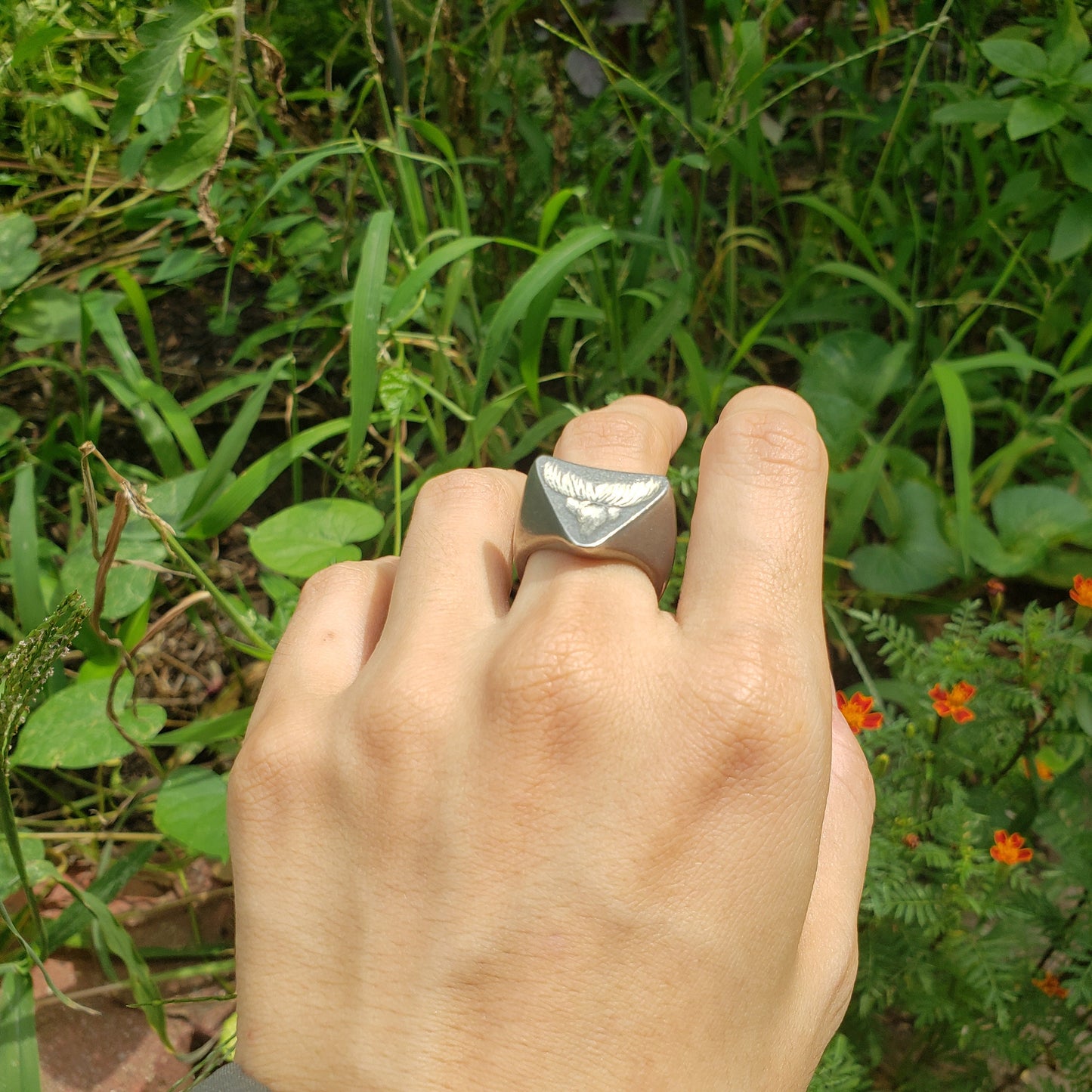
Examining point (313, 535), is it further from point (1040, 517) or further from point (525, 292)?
point (1040, 517)

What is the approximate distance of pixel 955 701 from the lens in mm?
1396

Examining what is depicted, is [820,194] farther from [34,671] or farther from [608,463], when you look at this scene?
[34,671]

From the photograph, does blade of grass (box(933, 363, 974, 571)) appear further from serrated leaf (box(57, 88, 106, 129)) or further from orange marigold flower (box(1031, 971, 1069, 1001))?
serrated leaf (box(57, 88, 106, 129))

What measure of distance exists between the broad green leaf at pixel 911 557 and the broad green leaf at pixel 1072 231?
0.51m

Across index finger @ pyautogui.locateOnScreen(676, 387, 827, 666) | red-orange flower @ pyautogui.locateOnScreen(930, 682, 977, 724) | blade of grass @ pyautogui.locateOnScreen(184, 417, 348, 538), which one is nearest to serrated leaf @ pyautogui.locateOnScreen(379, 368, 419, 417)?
blade of grass @ pyautogui.locateOnScreen(184, 417, 348, 538)

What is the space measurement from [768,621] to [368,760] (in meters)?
0.48

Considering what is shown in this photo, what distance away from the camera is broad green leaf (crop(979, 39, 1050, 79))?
1.76 metres

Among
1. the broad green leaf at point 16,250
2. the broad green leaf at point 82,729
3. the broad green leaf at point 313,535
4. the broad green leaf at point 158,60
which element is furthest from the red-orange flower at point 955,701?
the broad green leaf at point 16,250

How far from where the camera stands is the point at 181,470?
80.4 inches

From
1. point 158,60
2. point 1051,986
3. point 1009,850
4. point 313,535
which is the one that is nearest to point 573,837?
point 1009,850

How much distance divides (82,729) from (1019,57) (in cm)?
206

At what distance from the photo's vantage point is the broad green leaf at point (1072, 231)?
1.79 meters

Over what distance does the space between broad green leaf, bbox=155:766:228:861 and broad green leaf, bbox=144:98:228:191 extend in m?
1.07

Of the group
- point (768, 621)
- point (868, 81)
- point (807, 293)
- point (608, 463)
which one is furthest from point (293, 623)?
point (868, 81)
